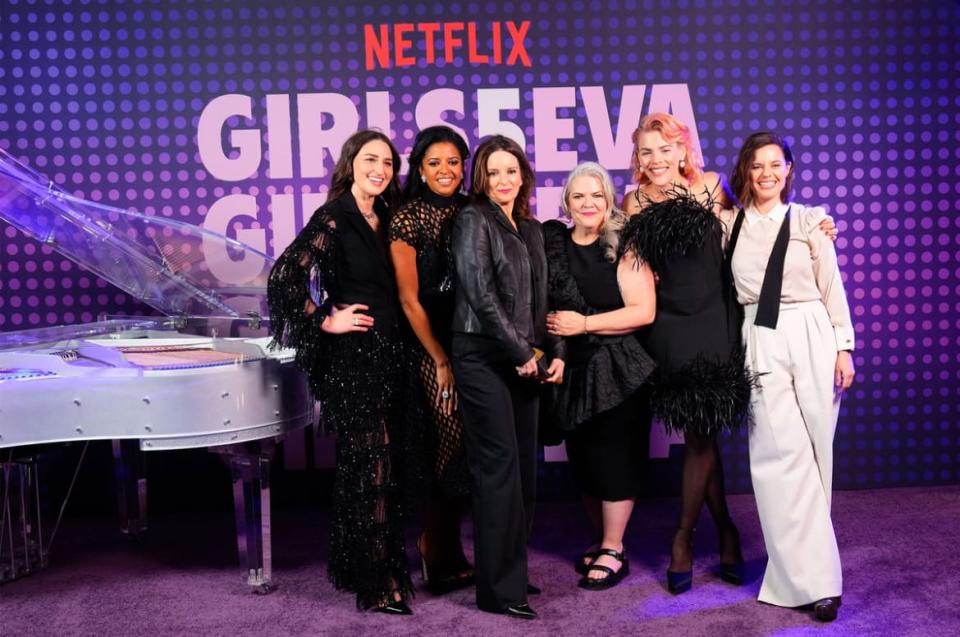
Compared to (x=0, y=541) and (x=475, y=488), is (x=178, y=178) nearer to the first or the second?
(x=0, y=541)

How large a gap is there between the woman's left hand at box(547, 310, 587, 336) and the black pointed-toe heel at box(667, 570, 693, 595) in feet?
3.13

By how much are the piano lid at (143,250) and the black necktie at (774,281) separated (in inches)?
81.1

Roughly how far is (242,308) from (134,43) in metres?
1.55

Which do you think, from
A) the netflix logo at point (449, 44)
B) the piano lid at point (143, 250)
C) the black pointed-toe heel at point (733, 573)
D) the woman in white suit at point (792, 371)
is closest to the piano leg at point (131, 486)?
the piano lid at point (143, 250)

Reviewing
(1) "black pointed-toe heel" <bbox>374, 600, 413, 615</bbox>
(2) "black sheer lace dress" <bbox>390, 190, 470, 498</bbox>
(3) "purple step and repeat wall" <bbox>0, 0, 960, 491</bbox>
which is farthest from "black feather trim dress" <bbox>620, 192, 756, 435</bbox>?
(3) "purple step and repeat wall" <bbox>0, 0, 960, 491</bbox>

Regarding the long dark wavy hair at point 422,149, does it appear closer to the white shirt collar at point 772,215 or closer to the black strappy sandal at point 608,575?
the white shirt collar at point 772,215

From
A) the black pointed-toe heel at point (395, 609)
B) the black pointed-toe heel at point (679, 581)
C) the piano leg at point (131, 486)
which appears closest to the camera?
the black pointed-toe heel at point (395, 609)

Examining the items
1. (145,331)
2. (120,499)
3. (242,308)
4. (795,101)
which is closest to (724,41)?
(795,101)

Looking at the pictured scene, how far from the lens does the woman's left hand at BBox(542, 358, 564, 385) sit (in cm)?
325

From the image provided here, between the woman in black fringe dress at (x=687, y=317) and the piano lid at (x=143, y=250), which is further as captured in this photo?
the piano lid at (x=143, y=250)

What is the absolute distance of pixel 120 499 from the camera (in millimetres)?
4359

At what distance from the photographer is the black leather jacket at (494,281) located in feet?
10.0

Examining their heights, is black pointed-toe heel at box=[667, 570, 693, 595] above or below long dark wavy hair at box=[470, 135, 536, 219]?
below

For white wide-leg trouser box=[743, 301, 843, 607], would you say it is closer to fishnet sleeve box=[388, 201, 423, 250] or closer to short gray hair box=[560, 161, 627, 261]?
short gray hair box=[560, 161, 627, 261]
